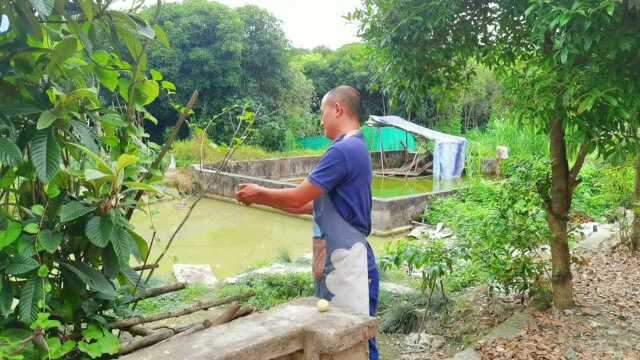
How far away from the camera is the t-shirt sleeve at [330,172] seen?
8.38 ft

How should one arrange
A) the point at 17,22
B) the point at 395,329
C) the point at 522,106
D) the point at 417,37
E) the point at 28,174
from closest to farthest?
the point at 17,22 < the point at 28,174 < the point at 522,106 < the point at 417,37 < the point at 395,329

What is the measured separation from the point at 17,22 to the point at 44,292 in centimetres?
75

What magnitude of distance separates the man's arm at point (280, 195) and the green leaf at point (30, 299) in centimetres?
103

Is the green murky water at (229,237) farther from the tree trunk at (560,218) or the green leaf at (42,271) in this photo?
the green leaf at (42,271)

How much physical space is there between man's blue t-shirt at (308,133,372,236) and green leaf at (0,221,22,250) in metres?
1.23

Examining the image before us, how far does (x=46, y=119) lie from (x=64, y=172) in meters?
0.22

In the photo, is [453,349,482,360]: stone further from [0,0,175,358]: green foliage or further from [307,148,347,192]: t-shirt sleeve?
[0,0,175,358]: green foliage

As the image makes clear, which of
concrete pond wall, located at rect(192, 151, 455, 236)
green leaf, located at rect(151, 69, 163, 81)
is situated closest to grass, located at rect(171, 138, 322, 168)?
concrete pond wall, located at rect(192, 151, 455, 236)

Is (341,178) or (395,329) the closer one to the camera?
(341,178)

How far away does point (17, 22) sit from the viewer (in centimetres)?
160

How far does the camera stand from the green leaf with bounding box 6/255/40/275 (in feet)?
5.20

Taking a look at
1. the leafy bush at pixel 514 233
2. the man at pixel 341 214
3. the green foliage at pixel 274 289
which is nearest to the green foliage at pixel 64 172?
the man at pixel 341 214

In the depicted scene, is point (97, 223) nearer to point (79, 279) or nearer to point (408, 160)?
point (79, 279)

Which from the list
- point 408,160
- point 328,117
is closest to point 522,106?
point 328,117
